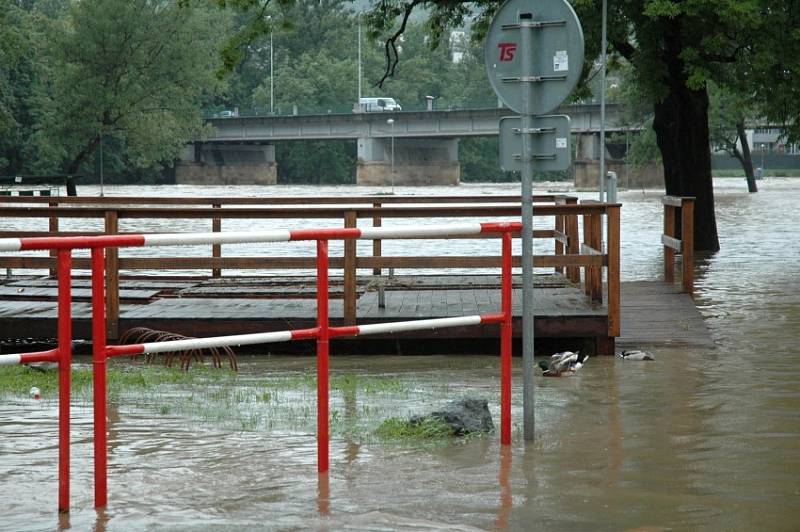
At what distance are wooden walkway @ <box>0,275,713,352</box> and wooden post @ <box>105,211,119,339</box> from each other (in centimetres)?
12

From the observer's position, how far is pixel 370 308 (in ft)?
42.9

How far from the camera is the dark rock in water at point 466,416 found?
795 cm

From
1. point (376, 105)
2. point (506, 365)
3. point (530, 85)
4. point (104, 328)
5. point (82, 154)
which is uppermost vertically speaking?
point (376, 105)

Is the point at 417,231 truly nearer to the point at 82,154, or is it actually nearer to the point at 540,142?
the point at 540,142

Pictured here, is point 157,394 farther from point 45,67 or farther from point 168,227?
point 45,67

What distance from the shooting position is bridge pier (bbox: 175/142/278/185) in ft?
391

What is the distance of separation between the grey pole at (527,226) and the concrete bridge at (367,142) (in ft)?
308

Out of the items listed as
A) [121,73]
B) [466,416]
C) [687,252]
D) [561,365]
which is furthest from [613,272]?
[121,73]

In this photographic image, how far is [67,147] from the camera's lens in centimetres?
8862

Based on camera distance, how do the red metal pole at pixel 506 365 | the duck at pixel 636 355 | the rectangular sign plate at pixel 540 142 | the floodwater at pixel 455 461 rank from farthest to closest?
the duck at pixel 636 355 → the rectangular sign plate at pixel 540 142 → the red metal pole at pixel 506 365 → the floodwater at pixel 455 461

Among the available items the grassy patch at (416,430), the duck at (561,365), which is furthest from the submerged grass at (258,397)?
the duck at (561,365)

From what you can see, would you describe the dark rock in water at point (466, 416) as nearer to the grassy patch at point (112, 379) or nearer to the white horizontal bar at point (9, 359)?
the grassy patch at point (112, 379)

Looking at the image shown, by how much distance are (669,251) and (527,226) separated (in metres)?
9.46

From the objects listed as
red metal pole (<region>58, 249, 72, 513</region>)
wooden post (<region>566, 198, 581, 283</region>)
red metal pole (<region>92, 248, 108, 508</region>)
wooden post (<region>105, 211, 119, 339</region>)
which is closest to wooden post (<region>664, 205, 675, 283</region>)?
wooden post (<region>566, 198, 581, 283</region>)
